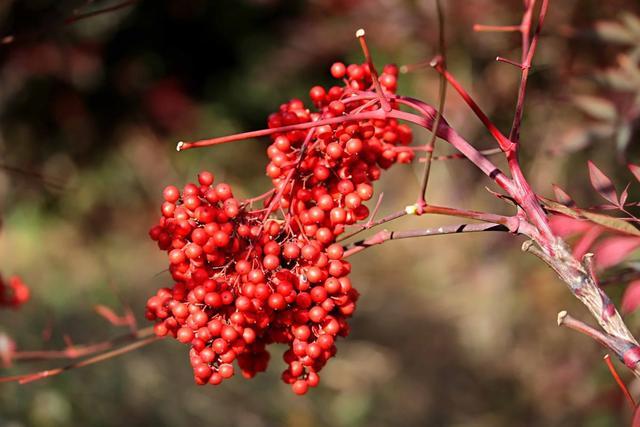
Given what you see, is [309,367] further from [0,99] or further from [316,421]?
[0,99]

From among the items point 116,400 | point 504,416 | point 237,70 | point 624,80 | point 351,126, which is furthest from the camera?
point 237,70

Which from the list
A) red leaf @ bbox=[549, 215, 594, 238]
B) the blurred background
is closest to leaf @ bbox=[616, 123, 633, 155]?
the blurred background

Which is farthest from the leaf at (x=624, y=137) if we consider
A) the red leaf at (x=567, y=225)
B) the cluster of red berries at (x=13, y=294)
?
the cluster of red berries at (x=13, y=294)

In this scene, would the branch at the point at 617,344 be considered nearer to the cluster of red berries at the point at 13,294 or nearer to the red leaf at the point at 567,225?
the red leaf at the point at 567,225

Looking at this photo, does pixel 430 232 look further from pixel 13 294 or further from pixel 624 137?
pixel 13 294

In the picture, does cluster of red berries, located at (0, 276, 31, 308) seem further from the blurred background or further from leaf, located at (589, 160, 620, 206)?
leaf, located at (589, 160, 620, 206)

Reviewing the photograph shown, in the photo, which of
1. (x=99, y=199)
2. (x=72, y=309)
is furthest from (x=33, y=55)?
(x=72, y=309)
